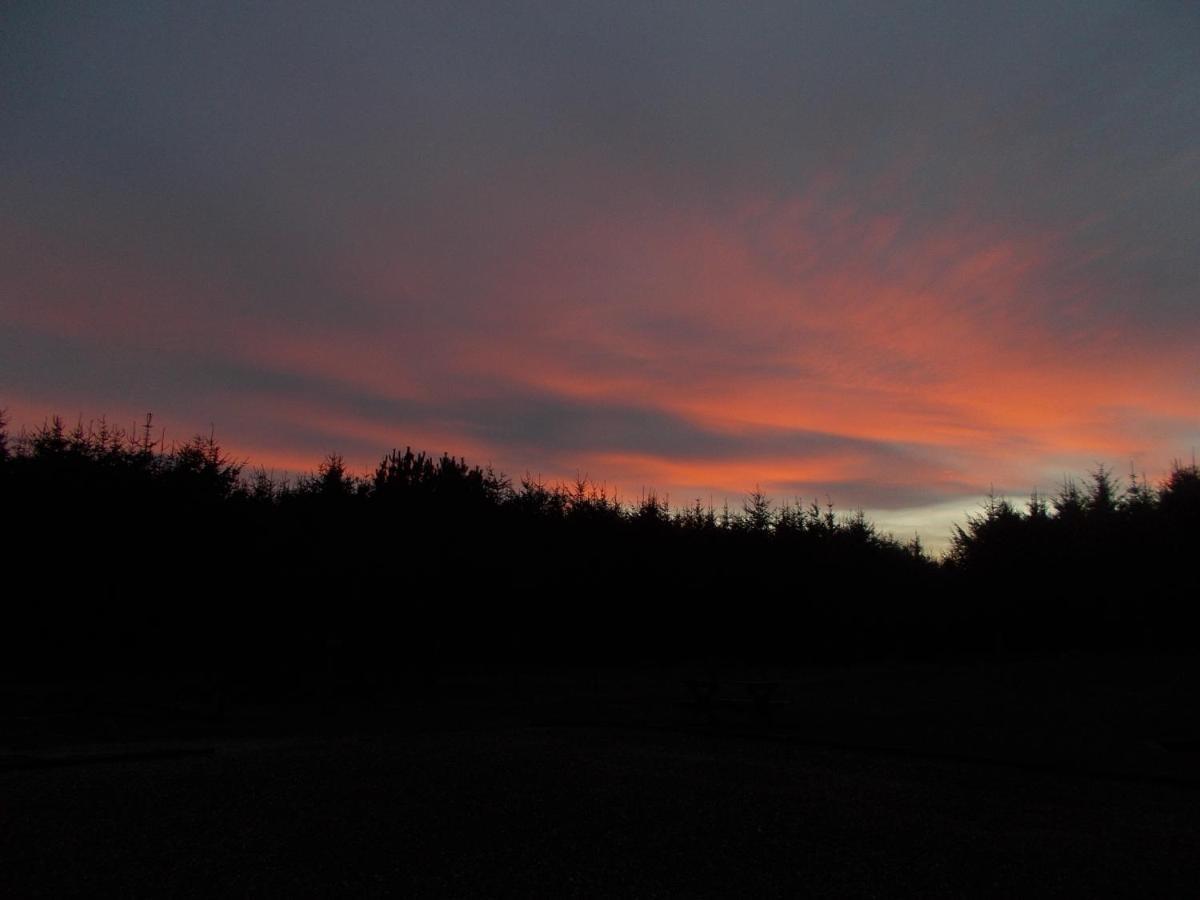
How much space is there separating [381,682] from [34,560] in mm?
9024

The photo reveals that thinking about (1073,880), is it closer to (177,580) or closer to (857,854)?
(857,854)

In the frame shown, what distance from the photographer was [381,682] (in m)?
18.3

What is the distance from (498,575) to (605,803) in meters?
18.4

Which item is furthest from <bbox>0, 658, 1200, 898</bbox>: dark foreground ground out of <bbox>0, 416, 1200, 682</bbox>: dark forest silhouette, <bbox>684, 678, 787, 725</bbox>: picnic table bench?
<bbox>0, 416, 1200, 682</bbox>: dark forest silhouette

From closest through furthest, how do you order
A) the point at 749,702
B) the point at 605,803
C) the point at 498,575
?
1. the point at 605,803
2. the point at 749,702
3. the point at 498,575

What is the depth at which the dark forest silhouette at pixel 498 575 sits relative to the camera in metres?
20.0

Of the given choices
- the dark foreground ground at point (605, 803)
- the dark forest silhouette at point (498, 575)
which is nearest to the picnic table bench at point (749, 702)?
the dark foreground ground at point (605, 803)

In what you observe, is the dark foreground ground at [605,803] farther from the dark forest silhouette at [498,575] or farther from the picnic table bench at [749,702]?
the dark forest silhouette at [498,575]

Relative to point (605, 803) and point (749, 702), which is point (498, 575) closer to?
point (749, 702)

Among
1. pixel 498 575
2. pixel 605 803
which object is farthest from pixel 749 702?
pixel 498 575

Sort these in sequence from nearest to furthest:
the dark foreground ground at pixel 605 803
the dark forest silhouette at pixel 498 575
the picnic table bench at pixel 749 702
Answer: the dark foreground ground at pixel 605 803, the picnic table bench at pixel 749 702, the dark forest silhouette at pixel 498 575

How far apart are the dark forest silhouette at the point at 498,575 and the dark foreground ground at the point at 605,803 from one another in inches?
278

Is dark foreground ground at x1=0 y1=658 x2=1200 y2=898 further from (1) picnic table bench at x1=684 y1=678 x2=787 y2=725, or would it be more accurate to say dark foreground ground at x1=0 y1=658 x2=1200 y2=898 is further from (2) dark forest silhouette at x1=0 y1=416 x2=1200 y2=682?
(2) dark forest silhouette at x1=0 y1=416 x2=1200 y2=682

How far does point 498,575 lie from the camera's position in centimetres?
2475
